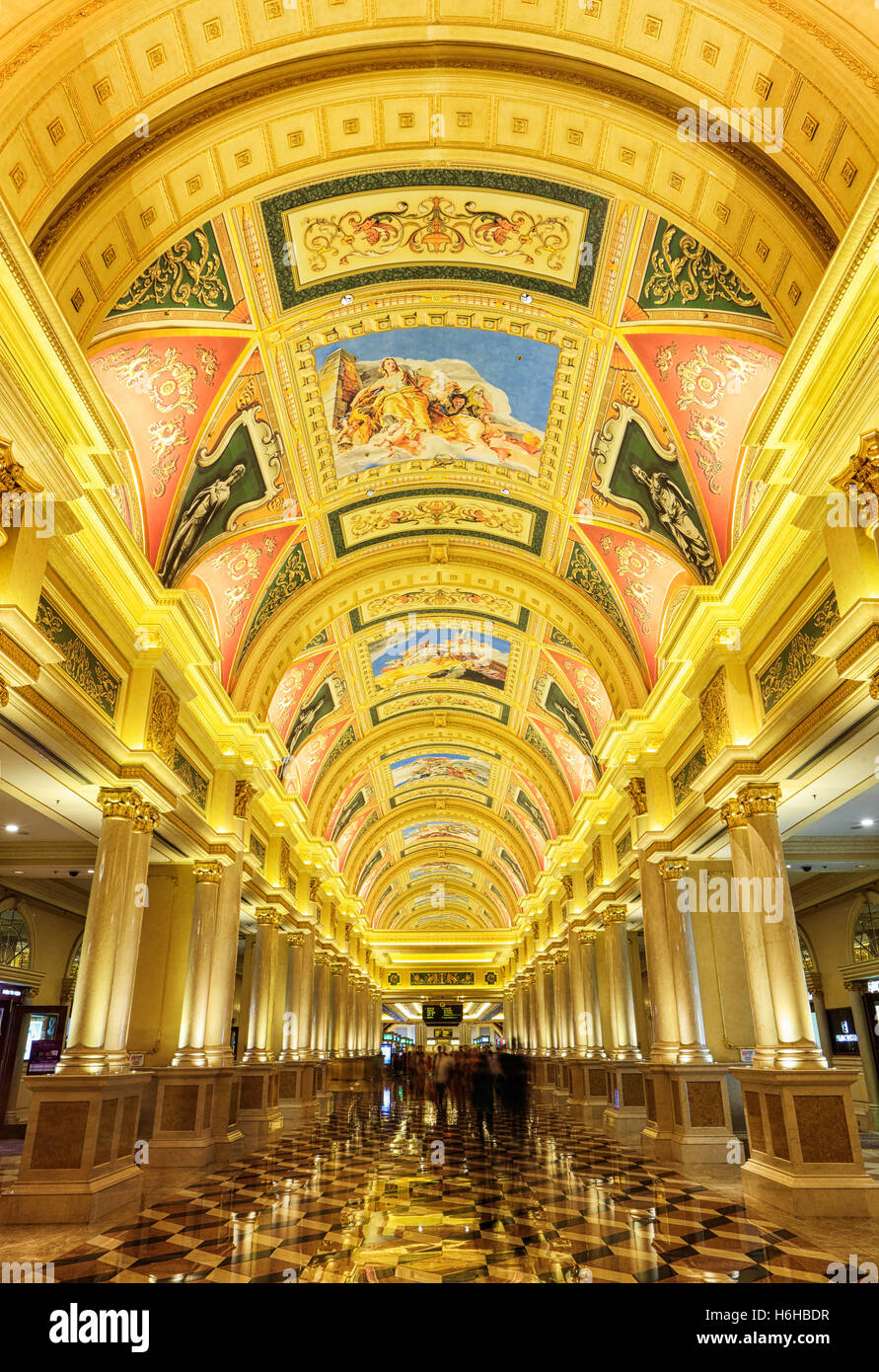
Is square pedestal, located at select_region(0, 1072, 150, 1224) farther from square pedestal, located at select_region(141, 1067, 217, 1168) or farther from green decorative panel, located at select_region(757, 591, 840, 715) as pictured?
green decorative panel, located at select_region(757, 591, 840, 715)

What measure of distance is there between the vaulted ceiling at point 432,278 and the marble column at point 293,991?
8741mm

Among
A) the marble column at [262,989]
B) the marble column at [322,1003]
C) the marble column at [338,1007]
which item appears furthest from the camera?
A: the marble column at [338,1007]

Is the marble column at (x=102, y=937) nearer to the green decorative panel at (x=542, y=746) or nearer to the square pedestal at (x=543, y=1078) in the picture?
the green decorative panel at (x=542, y=746)

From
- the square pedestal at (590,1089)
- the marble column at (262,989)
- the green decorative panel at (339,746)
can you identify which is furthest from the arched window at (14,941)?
the square pedestal at (590,1089)

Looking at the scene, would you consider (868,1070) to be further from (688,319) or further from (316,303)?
(316,303)

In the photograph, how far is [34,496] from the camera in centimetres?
695

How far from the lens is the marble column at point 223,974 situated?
12.4 metres

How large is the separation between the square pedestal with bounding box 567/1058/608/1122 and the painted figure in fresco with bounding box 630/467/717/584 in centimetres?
1210

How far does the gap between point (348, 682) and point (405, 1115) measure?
10245 millimetres

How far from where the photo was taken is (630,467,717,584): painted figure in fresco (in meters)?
11.2

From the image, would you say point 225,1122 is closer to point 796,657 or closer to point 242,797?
point 242,797

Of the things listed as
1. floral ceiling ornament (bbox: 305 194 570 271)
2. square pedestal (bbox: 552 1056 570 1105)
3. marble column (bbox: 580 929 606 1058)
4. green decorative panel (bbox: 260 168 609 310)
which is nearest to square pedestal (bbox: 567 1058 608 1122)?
marble column (bbox: 580 929 606 1058)

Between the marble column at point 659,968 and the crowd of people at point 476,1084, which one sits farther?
the crowd of people at point 476,1084

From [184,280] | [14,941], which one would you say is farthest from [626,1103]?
[184,280]
